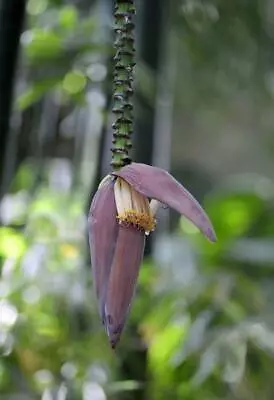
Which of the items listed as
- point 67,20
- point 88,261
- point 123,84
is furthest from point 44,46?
point 123,84

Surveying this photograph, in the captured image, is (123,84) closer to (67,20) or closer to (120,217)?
(120,217)

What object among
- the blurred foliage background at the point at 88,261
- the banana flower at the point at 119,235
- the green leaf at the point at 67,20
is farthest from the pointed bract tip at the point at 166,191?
the green leaf at the point at 67,20

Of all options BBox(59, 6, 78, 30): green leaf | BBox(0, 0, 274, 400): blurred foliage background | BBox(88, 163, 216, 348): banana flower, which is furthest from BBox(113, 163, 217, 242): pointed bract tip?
BBox(59, 6, 78, 30): green leaf

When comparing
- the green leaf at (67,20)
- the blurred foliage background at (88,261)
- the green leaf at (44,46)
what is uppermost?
the green leaf at (67,20)

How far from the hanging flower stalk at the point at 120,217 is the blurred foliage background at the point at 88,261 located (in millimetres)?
383

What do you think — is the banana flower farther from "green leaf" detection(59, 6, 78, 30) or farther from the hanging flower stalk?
"green leaf" detection(59, 6, 78, 30)

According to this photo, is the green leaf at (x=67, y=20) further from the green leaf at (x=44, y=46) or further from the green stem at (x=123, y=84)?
the green stem at (x=123, y=84)

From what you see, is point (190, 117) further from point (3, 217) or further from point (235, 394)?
point (235, 394)

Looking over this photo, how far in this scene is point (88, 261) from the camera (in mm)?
868

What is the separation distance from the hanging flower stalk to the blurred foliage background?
1.26ft

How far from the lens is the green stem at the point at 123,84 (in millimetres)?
321

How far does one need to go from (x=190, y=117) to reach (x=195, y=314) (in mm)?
1306

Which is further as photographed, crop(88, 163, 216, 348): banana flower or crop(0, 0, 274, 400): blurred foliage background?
crop(0, 0, 274, 400): blurred foliage background

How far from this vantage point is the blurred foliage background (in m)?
0.75
